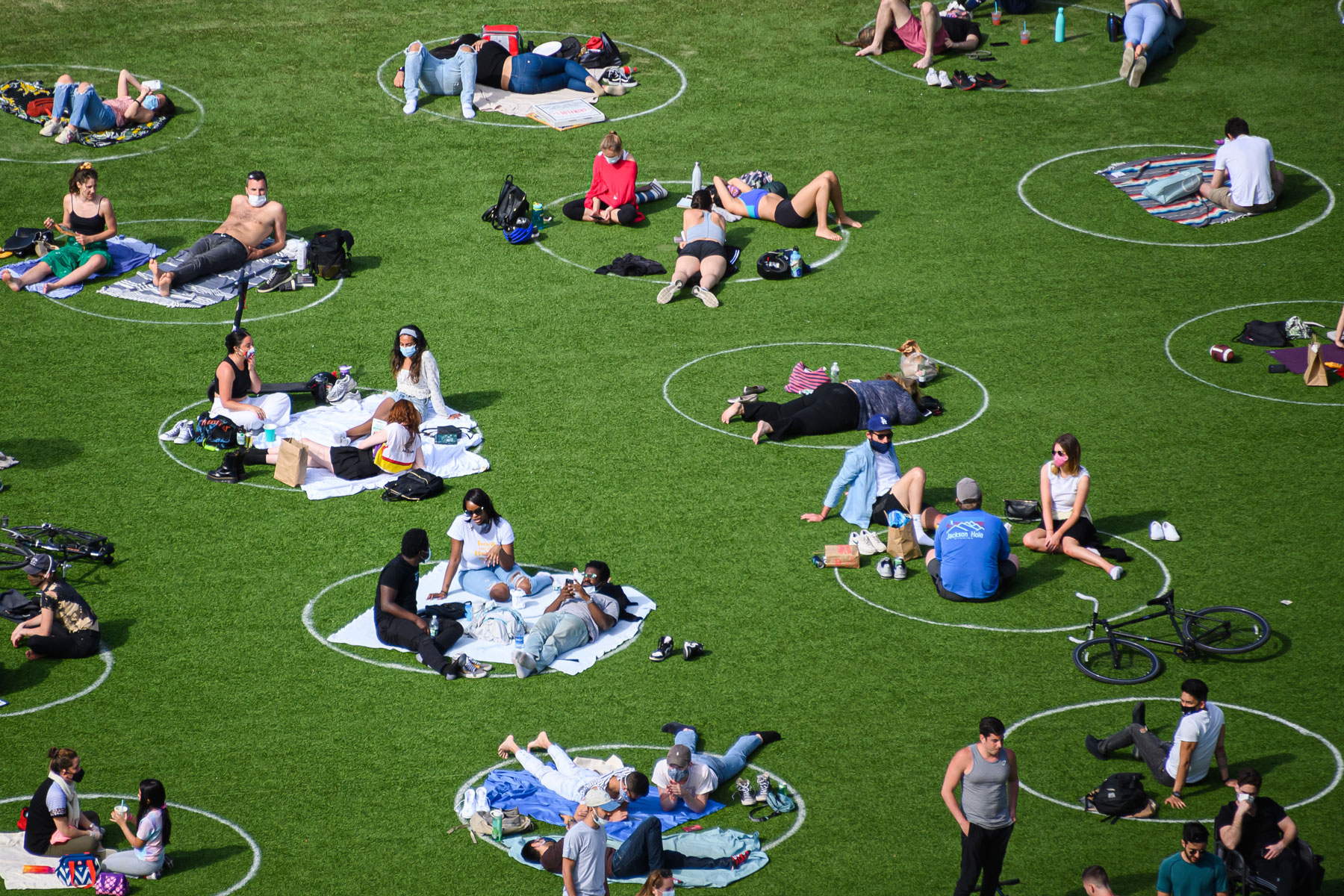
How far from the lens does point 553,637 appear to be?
1407 centimetres

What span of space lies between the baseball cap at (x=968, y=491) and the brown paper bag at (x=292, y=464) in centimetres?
766

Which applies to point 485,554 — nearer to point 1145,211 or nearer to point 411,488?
point 411,488

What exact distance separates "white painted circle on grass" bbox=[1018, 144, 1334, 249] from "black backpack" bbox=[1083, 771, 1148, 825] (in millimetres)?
13330

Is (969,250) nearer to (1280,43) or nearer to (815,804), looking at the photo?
(1280,43)

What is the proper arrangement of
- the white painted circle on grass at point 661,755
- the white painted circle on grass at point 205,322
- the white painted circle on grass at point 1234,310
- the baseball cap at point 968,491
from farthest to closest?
the white painted circle on grass at point 205,322
the white painted circle on grass at point 1234,310
the baseball cap at point 968,491
the white painted circle on grass at point 661,755

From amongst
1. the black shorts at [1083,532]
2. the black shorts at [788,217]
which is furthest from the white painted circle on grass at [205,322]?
the black shorts at [1083,532]

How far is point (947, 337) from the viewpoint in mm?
20766

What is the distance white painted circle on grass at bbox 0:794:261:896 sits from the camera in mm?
11392

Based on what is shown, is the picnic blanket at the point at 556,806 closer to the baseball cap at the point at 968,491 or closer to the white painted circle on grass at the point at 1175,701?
the white painted circle on grass at the point at 1175,701

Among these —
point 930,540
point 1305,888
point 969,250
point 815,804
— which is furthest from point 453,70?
point 1305,888

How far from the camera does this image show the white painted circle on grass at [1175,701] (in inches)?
472

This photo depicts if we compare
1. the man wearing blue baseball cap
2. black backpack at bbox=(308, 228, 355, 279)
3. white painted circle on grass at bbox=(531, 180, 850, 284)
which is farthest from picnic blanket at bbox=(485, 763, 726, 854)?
black backpack at bbox=(308, 228, 355, 279)

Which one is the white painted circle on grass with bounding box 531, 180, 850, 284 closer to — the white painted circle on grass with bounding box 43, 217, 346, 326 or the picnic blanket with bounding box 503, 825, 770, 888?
the white painted circle on grass with bounding box 43, 217, 346, 326

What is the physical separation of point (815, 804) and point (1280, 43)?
23666 millimetres
